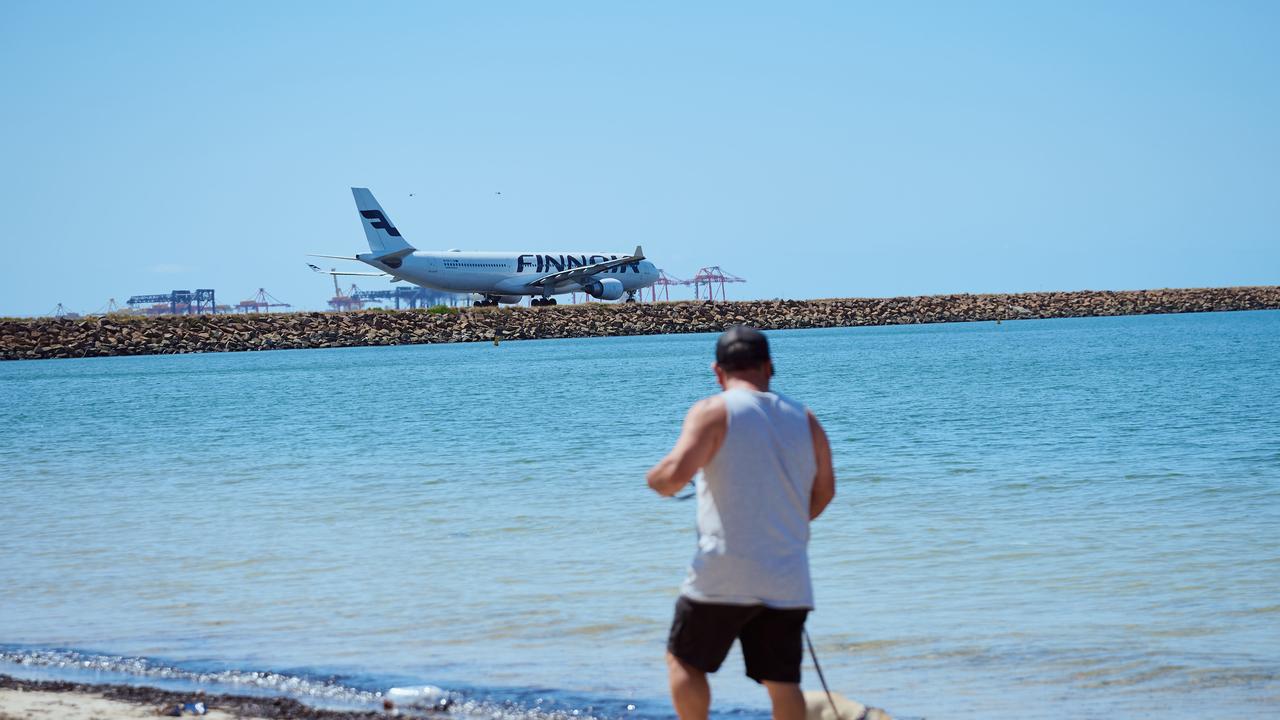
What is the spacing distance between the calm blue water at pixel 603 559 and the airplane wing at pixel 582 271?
47786 millimetres

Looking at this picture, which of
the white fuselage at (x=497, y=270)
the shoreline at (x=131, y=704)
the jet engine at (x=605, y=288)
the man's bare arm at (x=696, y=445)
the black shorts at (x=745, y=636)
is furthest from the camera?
the jet engine at (x=605, y=288)

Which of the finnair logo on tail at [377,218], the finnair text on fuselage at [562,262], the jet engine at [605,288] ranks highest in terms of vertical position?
the finnair logo on tail at [377,218]

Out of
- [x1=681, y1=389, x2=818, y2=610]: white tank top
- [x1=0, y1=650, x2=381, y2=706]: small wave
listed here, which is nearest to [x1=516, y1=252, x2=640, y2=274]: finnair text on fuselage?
[x1=0, y1=650, x2=381, y2=706]: small wave

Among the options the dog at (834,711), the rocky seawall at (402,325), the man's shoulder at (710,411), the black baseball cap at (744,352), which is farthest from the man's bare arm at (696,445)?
the rocky seawall at (402,325)

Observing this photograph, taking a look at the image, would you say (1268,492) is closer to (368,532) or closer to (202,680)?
(368,532)

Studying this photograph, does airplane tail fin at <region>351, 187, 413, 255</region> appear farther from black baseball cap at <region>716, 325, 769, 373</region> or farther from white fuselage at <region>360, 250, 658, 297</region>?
black baseball cap at <region>716, 325, 769, 373</region>

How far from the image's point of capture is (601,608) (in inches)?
316

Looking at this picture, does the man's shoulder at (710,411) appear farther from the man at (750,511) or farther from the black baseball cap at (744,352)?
the black baseball cap at (744,352)

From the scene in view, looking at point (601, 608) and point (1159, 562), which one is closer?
point (601, 608)

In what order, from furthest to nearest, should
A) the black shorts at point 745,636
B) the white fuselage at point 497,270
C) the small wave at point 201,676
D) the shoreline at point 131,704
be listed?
the white fuselage at point 497,270 < the small wave at point 201,676 < the shoreline at point 131,704 < the black shorts at point 745,636

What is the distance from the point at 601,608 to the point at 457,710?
7.08 ft

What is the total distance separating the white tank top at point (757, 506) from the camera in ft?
13.1

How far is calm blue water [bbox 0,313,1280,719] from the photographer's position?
21.4 feet

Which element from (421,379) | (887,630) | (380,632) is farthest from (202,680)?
(421,379)
